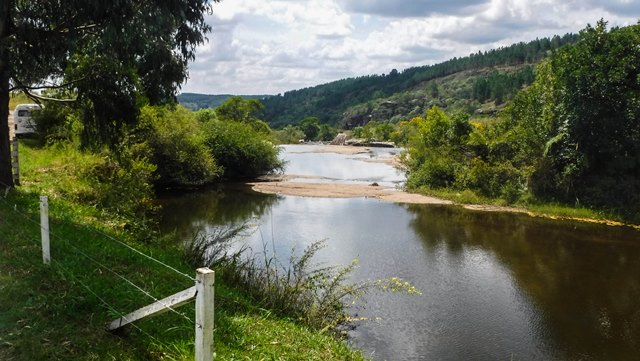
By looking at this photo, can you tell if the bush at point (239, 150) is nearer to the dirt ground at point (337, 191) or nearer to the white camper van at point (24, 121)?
the dirt ground at point (337, 191)

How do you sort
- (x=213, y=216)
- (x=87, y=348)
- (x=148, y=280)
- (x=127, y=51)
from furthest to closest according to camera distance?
(x=213, y=216), (x=127, y=51), (x=148, y=280), (x=87, y=348)

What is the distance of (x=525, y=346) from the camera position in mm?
13055

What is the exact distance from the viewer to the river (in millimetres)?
13250

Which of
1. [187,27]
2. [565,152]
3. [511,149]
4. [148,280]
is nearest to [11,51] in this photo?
[187,27]

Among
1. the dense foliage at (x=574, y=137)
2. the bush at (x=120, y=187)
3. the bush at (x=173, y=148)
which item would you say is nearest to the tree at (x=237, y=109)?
the bush at (x=173, y=148)

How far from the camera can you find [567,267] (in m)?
20.4

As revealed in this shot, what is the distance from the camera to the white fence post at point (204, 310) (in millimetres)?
4840

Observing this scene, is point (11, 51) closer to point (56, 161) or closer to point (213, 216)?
point (56, 161)

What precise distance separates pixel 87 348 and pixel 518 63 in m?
180

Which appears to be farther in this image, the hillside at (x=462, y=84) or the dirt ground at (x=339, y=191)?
the hillside at (x=462, y=84)

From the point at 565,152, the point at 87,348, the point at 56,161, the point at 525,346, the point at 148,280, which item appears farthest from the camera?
the point at 565,152

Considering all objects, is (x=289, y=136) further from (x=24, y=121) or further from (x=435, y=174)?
(x=24, y=121)

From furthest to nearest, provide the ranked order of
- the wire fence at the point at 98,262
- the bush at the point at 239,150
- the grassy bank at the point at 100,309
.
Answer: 1. the bush at the point at 239,150
2. the wire fence at the point at 98,262
3. the grassy bank at the point at 100,309

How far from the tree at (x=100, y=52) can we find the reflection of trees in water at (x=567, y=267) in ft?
42.9
